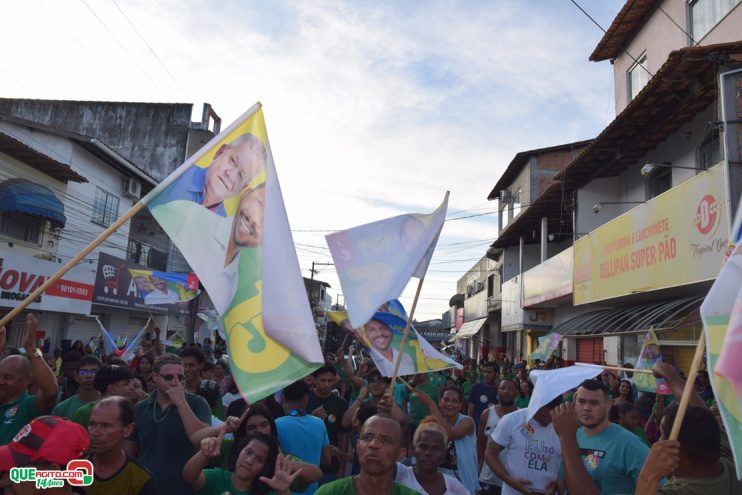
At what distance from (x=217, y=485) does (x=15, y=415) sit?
1826mm

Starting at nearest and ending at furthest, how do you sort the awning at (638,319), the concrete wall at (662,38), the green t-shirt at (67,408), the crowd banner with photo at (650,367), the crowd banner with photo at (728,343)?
1. the crowd banner with photo at (728,343)
2. the green t-shirt at (67,408)
3. the crowd banner with photo at (650,367)
4. the awning at (638,319)
5. the concrete wall at (662,38)

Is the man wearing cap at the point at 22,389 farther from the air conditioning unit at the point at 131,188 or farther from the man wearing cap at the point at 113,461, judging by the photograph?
the air conditioning unit at the point at 131,188

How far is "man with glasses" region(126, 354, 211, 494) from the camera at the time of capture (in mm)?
3969

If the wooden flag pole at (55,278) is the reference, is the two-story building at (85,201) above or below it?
above

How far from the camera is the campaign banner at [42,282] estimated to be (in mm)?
17094

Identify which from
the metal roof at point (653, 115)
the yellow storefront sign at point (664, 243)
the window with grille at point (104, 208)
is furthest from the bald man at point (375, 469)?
the window with grille at point (104, 208)

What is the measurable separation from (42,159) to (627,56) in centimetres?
1836

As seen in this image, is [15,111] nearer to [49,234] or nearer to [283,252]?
[49,234]

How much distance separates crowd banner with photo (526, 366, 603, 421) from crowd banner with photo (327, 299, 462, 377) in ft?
6.92

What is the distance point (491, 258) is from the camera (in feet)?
114

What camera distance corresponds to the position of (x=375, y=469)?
3148 mm

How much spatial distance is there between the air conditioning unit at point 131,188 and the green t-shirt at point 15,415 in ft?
76.4

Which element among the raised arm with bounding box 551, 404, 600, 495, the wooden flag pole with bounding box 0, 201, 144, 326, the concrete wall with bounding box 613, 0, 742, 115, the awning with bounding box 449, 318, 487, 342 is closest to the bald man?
the raised arm with bounding box 551, 404, 600, 495

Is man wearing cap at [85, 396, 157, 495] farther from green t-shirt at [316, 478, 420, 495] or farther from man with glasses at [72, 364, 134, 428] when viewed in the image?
man with glasses at [72, 364, 134, 428]
